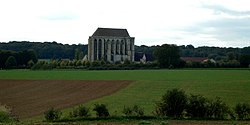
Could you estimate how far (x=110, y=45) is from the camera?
182 meters

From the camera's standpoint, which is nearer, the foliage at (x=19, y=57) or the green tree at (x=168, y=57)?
the green tree at (x=168, y=57)

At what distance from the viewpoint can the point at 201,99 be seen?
95.0ft

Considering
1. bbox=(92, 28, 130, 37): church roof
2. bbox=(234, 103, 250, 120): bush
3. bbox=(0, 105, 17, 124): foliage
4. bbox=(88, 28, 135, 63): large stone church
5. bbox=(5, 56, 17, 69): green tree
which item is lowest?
bbox=(0, 105, 17, 124): foliage

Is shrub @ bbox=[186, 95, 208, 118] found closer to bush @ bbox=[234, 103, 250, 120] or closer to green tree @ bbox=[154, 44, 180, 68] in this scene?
bush @ bbox=[234, 103, 250, 120]

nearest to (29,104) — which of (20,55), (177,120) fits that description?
(177,120)

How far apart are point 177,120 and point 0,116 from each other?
1196 centimetres

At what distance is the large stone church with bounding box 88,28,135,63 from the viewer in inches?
7042

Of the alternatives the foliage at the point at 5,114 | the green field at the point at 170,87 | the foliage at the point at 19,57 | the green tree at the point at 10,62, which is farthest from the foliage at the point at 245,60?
the foliage at the point at 5,114

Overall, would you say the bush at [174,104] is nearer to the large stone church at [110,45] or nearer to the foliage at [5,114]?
the foliage at [5,114]

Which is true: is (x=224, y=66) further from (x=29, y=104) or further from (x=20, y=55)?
(x=29, y=104)

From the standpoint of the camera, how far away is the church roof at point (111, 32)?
187m

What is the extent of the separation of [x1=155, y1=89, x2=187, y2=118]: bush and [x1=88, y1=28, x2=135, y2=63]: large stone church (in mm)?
146306

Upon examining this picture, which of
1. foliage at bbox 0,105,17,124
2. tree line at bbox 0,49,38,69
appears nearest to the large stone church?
tree line at bbox 0,49,38,69

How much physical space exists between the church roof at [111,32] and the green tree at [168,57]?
4242cm
